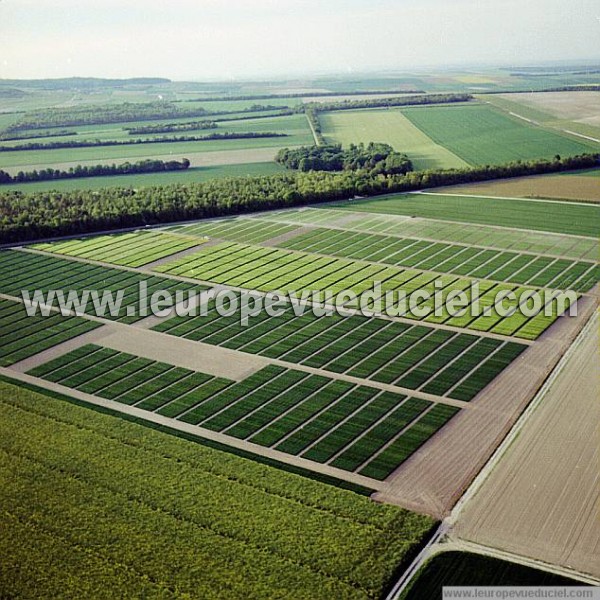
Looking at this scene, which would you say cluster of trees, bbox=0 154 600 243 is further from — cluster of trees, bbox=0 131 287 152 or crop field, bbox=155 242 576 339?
cluster of trees, bbox=0 131 287 152

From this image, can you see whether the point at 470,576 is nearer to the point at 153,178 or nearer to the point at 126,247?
the point at 126,247

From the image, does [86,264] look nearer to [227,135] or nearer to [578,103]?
[227,135]

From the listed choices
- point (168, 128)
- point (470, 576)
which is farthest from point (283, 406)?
point (168, 128)

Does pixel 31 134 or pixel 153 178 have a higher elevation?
pixel 31 134

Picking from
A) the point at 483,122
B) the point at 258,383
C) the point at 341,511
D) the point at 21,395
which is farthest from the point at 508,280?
the point at 483,122

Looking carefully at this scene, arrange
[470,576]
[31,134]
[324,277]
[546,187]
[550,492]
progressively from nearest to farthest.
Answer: [470,576], [550,492], [324,277], [546,187], [31,134]

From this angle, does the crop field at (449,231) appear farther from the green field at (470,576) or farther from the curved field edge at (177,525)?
the green field at (470,576)
